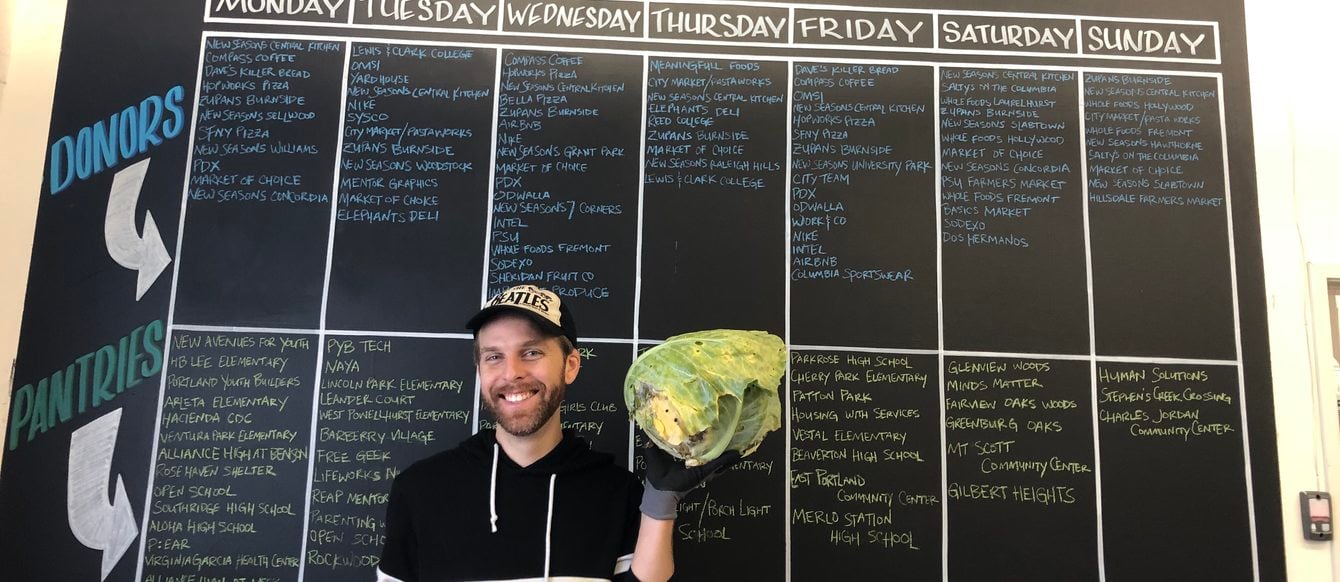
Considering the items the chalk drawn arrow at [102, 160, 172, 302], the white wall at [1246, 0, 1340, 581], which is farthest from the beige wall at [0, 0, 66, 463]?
the white wall at [1246, 0, 1340, 581]

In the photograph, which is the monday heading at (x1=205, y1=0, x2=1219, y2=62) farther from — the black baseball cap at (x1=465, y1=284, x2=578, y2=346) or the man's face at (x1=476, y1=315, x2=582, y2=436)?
the man's face at (x1=476, y1=315, x2=582, y2=436)

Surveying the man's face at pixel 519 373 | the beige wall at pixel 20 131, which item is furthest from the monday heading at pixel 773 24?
the man's face at pixel 519 373

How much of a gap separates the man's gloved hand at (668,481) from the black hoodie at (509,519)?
0.13 m

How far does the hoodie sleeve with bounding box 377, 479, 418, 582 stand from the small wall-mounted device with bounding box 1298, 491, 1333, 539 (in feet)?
9.17

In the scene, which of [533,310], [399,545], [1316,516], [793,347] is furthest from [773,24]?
[1316,516]

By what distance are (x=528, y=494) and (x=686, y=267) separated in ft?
3.39

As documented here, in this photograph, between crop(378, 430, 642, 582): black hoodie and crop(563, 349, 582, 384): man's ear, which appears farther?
crop(563, 349, 582, 384): man's ear

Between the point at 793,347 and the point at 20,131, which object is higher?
the point at 20,131

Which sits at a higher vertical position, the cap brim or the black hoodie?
the cap brim

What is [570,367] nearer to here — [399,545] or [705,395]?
[705,395]

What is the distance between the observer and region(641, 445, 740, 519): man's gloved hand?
198cm

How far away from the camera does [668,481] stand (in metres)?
1.98

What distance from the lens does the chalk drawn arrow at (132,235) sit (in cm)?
277

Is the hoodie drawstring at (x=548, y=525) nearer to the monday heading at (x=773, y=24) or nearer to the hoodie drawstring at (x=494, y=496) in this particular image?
the hoodie drawstring at (x=494, y=496)
